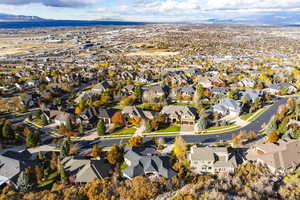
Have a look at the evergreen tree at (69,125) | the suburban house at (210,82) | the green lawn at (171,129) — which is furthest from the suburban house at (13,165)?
the suburban house at (210,82)

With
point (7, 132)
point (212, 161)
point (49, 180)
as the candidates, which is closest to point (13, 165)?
point (49, 180)

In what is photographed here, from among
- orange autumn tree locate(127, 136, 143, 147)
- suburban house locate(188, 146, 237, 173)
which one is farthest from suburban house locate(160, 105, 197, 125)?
suburban house locate(188, 146, 237, 173)

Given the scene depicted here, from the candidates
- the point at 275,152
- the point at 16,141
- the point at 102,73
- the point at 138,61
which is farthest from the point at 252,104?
the point at 138,61

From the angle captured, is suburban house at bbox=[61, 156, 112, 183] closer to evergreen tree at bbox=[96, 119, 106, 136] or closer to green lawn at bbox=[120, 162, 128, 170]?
green lawn at bbox=[120, 162, 128, 170]

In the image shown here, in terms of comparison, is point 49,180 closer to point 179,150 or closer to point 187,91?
point 179,150

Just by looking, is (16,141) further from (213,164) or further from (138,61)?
(138,61)

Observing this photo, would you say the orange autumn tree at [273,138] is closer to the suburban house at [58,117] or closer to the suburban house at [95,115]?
the suburban house at [95,115]
